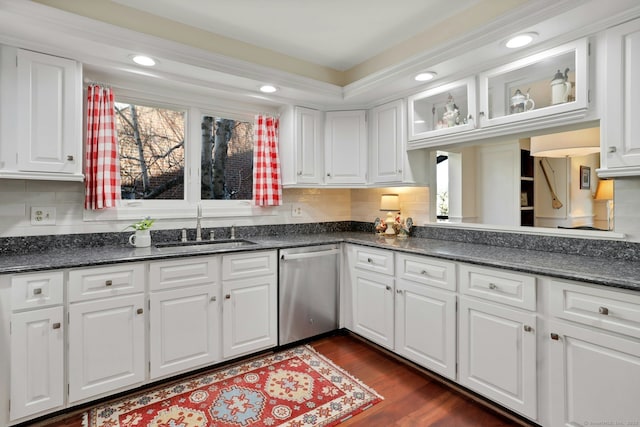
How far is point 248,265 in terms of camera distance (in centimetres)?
256

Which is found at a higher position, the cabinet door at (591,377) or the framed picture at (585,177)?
the framed picture at (585,177)

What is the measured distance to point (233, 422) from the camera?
74.4 inches

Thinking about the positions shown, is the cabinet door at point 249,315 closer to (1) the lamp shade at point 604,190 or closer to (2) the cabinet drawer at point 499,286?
(2) the cabinet drawer at point 499,286

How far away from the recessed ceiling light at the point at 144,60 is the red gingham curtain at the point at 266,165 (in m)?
1.04

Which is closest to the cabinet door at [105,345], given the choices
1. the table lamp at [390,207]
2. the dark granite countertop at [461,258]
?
the dark granite countertop at [461,258]

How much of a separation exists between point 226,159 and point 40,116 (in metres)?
1.39

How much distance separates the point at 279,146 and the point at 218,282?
145 centimetres

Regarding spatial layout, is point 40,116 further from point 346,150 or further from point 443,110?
point 443,110

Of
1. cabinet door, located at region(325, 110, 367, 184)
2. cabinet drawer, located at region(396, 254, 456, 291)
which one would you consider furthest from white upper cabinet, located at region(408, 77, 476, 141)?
cabinet drawer, located at region(396, 254, 456, 291)

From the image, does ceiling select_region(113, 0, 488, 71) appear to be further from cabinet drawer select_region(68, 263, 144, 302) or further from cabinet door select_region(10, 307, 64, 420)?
cabinet door select_region(10, 307, 64, 420)

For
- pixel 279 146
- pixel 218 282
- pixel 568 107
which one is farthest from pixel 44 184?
pixel 568 107

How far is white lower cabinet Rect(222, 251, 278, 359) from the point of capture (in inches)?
97.0

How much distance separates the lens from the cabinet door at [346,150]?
3254 mm

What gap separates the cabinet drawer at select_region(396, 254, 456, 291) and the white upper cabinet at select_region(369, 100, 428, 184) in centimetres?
79
